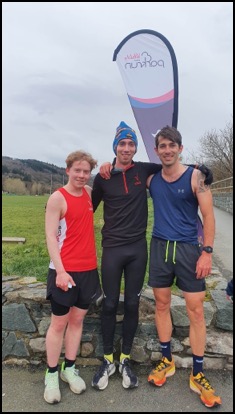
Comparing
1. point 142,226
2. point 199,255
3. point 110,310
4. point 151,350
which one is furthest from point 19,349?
point 199,255

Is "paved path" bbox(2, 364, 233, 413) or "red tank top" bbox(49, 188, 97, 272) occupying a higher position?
"red tank top" bbox(49, 188, 97, 272)

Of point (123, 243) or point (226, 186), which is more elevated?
point (226, 186)

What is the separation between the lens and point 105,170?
3.18m

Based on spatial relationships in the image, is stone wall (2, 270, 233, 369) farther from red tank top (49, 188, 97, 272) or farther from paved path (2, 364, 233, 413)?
red tank top (49, 188, 97, 272)

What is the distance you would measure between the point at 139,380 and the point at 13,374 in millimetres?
1253

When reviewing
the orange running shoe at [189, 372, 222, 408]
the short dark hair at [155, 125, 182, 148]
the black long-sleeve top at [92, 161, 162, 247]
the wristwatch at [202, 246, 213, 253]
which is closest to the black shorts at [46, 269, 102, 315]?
the black long-sleeve top at [92, 161, 162, 247]

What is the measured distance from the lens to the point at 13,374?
10.8ft

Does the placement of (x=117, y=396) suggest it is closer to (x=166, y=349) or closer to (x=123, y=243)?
(x=166, y=349)

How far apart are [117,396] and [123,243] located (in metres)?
1.36

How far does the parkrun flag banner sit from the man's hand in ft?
4.22

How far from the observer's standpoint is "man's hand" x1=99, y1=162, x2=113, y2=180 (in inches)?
125

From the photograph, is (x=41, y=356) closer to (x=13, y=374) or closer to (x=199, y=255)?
(x=13, y=374)

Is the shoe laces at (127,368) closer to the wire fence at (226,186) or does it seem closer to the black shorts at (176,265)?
the black shorts at (176,265)

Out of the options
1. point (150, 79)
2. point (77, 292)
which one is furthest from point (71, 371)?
point (150, 79)
